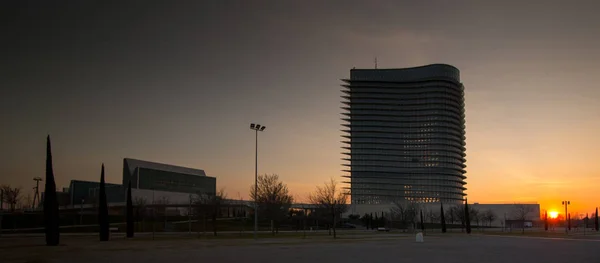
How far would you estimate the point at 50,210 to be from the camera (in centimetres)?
4153

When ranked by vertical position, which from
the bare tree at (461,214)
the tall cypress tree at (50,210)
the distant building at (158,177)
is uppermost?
the distant building at (158,177)

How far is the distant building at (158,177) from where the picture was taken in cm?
17238

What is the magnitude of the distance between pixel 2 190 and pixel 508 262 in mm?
126261

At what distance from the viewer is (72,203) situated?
166 metres

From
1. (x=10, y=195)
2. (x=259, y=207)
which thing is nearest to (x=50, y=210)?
(x=259, y=207)

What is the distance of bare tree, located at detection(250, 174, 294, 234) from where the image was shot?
272ft

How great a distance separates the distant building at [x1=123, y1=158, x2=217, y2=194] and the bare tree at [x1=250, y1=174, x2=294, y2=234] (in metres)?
71.1

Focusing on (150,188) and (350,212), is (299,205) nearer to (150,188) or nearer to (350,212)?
(350,212)

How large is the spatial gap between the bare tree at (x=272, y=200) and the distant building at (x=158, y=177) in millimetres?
71104

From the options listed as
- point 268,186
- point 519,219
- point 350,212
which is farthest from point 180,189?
point 519,219

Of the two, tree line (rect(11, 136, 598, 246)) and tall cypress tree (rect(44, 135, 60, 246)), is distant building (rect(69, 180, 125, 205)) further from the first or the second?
tall cypress tree (rect(44, 135, 60, 246))

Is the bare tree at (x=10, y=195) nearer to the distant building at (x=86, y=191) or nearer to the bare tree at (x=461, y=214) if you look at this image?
the distant building at (x=86, y=191)

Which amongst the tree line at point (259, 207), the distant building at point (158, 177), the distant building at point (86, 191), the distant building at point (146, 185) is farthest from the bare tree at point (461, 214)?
the distant building at point (86, 191)

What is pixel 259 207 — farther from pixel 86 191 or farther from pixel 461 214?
pixel 86 191
